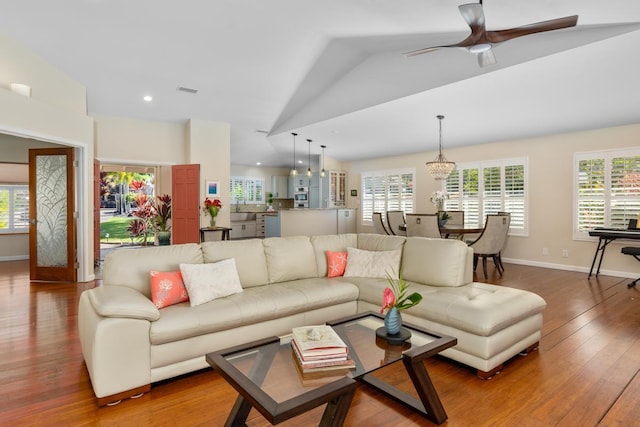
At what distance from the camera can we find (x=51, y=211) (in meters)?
5.56

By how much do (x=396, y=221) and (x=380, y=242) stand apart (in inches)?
132

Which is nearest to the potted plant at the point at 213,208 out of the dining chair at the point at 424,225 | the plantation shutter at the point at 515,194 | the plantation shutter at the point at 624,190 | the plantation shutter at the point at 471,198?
the dining chair at the point at 424,225

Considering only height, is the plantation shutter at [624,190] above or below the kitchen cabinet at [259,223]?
above

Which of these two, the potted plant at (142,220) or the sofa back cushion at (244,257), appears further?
the potted plant at (142,220)

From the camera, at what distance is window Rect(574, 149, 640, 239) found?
5.66 m

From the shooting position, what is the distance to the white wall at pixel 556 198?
5.80 meters

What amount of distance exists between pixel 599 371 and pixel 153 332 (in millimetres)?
3064

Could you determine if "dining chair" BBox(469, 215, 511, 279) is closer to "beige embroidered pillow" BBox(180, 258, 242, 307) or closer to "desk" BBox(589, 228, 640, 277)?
"desk" BBox(589, 228, 640, 277)

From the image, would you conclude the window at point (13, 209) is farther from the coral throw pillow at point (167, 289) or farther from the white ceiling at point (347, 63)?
the coral throw pillow at point (167, 289)

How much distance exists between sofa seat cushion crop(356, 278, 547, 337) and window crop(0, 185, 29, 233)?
26.5ft

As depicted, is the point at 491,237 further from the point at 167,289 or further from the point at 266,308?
the point at 167,289

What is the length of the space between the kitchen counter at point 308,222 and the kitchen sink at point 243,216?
1943 mm

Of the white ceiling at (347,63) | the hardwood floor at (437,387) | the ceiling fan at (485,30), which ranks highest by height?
the white ceiling at (347,63)

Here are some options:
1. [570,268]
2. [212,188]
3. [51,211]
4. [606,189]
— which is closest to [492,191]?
[606,189]
